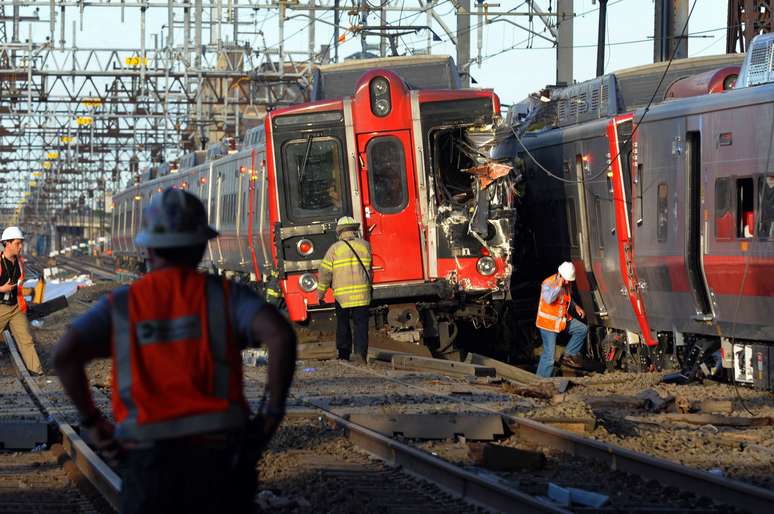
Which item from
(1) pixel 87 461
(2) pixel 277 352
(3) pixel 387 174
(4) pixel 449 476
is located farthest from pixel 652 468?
(3) pixel 387 174

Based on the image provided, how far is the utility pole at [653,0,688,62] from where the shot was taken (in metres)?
25.4

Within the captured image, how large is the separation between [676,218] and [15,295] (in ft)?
25.6

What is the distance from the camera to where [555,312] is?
17984mm

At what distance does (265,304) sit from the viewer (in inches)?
195

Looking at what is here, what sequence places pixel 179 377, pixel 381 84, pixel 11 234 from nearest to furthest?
1. pixel 179 377
2. pixel 11 234
3. pixel 381 84

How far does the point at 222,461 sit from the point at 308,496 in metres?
4.14

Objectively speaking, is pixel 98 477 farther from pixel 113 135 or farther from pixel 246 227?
pixel 113 135

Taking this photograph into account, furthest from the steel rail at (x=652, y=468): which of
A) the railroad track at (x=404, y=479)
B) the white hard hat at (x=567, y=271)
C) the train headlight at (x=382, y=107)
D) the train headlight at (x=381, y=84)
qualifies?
the train headlight at (x=381, y=84)

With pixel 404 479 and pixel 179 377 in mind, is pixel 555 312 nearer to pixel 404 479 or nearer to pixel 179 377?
pixel 404 479

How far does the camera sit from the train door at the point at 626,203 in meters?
17.4

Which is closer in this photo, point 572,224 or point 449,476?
point 449,476

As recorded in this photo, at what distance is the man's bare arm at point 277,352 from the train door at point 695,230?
11.1 meters

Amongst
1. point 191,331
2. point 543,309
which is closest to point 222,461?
point 191,331

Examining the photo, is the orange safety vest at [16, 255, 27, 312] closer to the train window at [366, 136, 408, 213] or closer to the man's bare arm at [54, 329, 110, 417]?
the train window at [366, 136, 408, 213]
